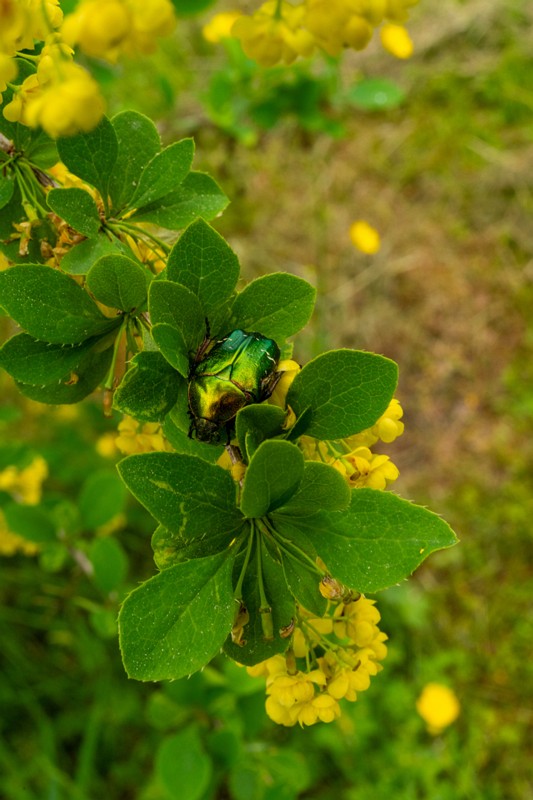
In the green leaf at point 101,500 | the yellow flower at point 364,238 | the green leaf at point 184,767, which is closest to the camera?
the green leaf at point 184,767

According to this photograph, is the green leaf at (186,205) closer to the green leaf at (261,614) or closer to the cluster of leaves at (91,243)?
the cluster of leaves at (91,243)

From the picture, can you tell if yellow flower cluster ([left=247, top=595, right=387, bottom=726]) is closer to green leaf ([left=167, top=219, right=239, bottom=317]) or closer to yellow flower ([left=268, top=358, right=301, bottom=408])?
yellow flower ([left=268, top=358, right=301, bottom=408])

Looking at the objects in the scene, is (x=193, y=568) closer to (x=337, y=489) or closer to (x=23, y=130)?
(x=337, y=489)

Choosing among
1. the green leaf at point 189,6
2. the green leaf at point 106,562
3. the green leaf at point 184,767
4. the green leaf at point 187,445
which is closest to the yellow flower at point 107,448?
the green leaf at point 106,562

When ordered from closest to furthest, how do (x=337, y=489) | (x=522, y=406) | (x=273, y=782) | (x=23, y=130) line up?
1. (x=337, y=489)
2. (x=23, y=130)
3. (x=273, y=782)
4. (x=522, y=406)

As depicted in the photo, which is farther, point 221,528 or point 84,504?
point 84,504

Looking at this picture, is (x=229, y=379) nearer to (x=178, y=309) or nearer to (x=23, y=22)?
(x=178, y=309)

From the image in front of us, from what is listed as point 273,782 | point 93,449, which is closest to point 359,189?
point 93,449

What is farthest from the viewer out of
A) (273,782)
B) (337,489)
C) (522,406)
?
(522,406)
